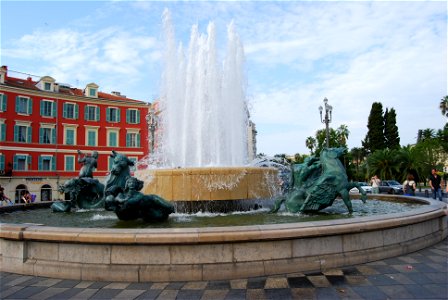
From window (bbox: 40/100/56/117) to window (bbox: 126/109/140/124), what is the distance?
319 inches

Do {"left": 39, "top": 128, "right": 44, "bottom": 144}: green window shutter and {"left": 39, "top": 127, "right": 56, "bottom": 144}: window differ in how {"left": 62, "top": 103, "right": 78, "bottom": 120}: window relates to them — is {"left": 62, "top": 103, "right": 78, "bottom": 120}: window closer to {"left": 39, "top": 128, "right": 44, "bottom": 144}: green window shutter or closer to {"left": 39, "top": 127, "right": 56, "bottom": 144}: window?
{"left": 39, "top": 127, "right": 56, "bottom": 144}: window

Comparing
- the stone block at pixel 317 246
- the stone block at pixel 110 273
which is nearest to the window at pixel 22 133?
the stone block at pixel 110 273

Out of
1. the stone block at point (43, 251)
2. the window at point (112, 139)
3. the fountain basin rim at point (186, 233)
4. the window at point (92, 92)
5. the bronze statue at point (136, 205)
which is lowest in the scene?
the stone block at point (43, 251)

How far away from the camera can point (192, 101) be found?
13.0 m

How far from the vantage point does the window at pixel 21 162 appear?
3522cm

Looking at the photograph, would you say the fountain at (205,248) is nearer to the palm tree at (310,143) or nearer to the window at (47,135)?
the window at (47,135)

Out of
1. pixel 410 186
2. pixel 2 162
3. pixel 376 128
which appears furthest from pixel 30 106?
pixel 376 128

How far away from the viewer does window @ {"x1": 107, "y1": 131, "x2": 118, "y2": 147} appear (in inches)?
1630

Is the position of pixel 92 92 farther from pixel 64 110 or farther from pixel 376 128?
pixel 376 128

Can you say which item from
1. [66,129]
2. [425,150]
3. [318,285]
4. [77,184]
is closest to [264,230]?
[318,285]

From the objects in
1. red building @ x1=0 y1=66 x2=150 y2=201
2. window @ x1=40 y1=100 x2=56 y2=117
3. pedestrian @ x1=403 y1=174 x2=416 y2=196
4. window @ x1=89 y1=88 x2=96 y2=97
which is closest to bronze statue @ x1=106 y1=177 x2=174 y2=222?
pedestrian @ x1=403 y1=174 x2=416 y2=196

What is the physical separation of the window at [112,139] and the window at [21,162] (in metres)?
8.58

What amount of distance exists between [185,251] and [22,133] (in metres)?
37.5

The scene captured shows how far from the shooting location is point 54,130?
38156 mm
